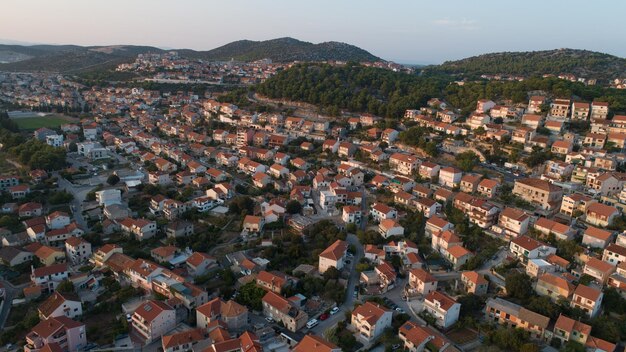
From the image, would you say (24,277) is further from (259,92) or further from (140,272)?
(259,92)

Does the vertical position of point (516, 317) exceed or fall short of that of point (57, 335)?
it exceeds it

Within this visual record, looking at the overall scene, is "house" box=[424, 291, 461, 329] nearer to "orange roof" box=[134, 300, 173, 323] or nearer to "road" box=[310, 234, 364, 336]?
"road" box=[310, 234, 364, 336]

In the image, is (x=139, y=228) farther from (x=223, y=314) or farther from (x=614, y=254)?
(x=614, y=254)

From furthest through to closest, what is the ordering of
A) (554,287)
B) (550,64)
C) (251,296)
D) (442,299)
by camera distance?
(550,64), (554,287), (251,296), (442,299)

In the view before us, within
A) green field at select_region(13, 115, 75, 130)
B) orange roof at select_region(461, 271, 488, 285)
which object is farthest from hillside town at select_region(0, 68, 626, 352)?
green field at select_region(13, 115, 75, 130)

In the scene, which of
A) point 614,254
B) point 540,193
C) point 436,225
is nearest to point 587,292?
point 614,254

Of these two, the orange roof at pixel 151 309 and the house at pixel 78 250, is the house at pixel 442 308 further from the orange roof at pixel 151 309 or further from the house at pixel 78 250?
the house at pixel 78 250
